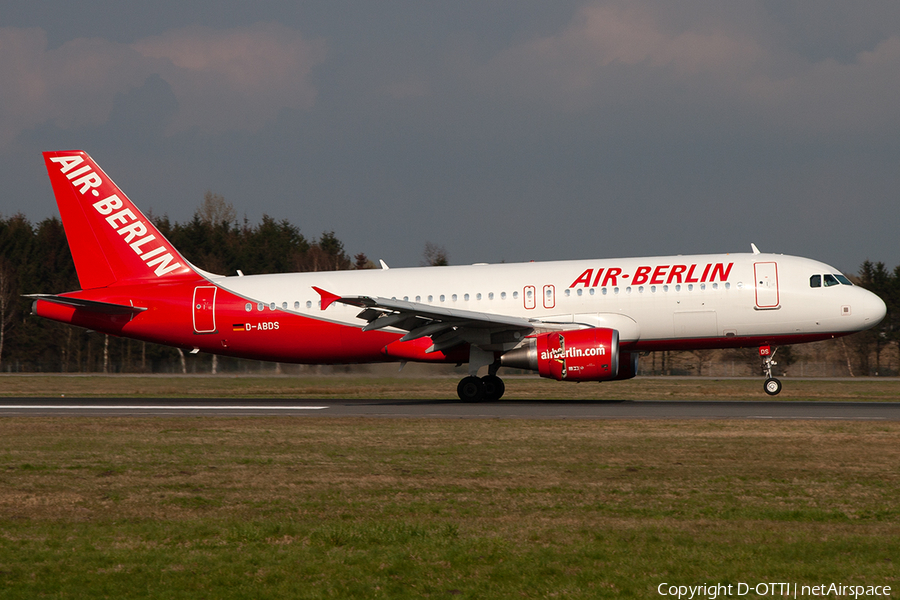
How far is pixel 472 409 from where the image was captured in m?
22.5

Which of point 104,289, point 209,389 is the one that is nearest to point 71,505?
point 104,289

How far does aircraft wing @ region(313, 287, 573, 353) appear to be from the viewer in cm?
2341

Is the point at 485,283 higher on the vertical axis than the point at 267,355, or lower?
higher

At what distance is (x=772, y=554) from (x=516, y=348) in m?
17.2

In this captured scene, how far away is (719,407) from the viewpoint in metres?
22.3

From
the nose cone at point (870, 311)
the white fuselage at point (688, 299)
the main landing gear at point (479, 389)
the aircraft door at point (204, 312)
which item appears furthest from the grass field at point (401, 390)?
the aircraft door at point (204, 312)

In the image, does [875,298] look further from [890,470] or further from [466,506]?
[466,506]

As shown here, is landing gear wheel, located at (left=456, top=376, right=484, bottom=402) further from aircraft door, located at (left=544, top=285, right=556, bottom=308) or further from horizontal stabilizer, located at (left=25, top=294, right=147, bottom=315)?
horizontal stabilizer, located at (left=25, top=294, right=147, bottom=315)

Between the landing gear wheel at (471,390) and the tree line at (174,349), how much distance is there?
92.4 ft

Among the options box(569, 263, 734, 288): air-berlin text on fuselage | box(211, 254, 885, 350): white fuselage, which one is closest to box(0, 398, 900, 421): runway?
box(211, 254, 885, 350): white fuselage

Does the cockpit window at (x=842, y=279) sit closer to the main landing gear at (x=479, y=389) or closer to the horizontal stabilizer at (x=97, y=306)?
the main landing gear at (x=479, y=389)

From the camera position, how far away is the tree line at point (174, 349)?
6475cm

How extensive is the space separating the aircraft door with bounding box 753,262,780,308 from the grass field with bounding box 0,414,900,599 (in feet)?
30.1

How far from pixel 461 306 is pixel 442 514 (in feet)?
55.1
